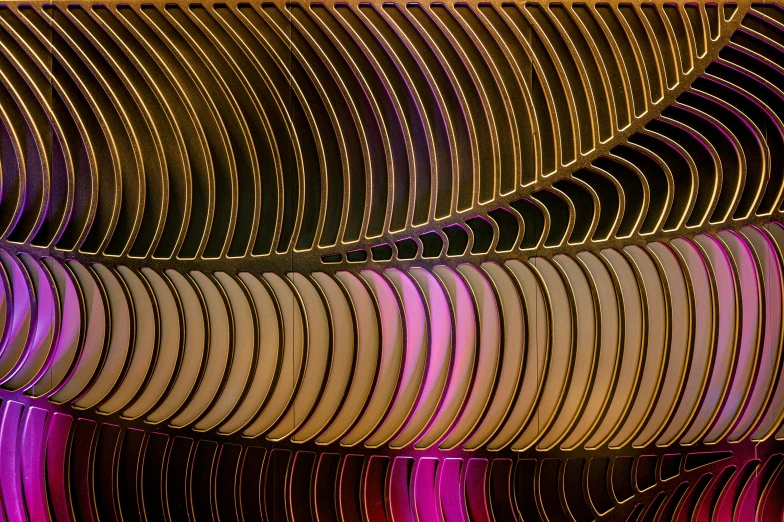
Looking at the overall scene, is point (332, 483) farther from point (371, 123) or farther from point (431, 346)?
point (371, 123)

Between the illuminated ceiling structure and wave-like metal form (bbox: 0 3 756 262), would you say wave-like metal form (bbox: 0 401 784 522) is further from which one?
wave-like metal form (bbox: 0 3 756 262)

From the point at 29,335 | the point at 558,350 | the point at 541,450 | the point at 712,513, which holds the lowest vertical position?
the point at 712,513

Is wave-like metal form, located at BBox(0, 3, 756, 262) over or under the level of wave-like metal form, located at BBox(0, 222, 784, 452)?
over

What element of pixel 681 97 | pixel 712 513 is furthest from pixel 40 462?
pixel 681 97

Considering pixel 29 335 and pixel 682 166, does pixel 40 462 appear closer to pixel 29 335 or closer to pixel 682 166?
pixel 29 335

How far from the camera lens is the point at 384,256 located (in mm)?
2354

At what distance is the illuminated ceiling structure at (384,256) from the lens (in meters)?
2.31

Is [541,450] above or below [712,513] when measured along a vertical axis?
above

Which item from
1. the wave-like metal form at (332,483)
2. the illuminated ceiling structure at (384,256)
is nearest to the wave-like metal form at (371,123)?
the illuminated ceiling structure at (384,256)

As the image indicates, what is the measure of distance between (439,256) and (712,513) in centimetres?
139

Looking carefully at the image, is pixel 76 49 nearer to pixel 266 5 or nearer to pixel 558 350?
pixel 266 5

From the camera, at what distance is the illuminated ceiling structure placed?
231 centimetres

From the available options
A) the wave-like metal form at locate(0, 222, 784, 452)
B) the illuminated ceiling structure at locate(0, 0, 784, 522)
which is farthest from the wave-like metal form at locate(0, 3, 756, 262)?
the wave-like metal form at locate(0, 222, 784, 452)

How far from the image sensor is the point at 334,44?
232 cm
